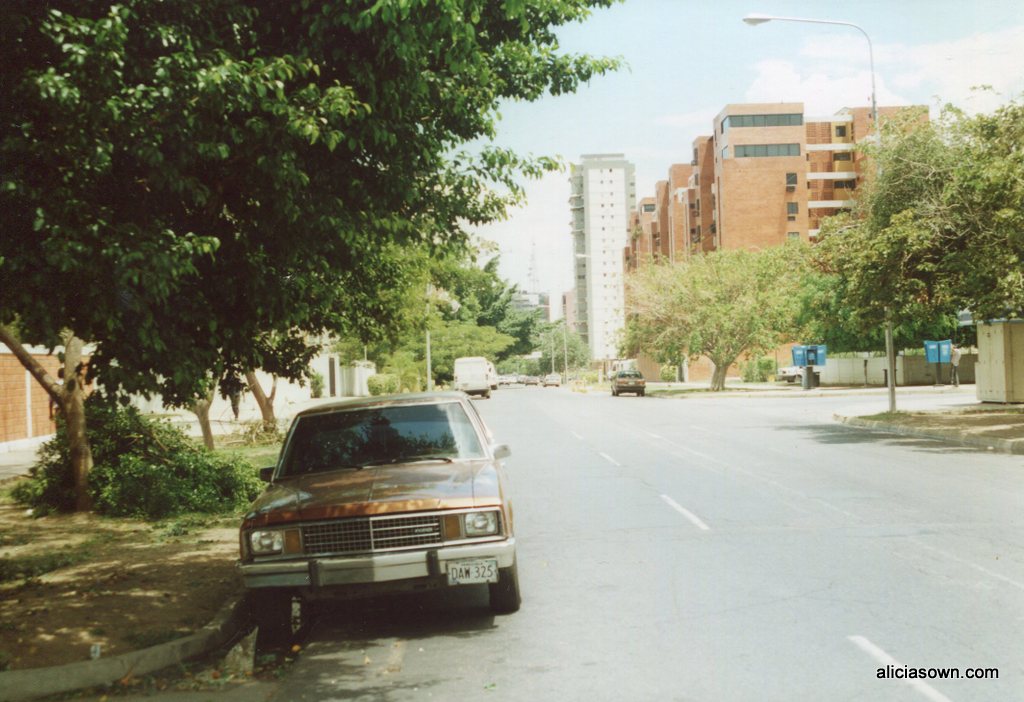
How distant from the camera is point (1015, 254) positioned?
1789 cm

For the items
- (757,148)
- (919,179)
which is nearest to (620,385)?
(919,179)

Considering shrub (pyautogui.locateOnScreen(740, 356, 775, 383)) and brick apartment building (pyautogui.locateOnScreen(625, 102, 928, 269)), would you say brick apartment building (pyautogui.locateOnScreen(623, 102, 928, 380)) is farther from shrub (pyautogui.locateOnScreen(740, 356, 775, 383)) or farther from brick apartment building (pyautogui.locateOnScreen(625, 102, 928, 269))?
shrub (pyautogui.locateOnScreen(740, 356, 775, 383))

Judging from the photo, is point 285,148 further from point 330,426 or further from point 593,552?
point 593,552

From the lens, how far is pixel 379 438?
23.6 ft

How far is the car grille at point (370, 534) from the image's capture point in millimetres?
5879

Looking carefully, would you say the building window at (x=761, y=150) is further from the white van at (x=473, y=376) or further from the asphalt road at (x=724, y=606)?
the asphalt road at (x=724, y=606)

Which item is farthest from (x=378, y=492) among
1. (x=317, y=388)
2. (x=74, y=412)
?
(x=317, y=388)

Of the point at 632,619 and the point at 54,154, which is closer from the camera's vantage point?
the point at 54,154

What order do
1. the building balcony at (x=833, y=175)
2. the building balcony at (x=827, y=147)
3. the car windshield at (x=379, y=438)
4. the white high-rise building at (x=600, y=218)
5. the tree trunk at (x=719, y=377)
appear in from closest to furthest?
the car windshield at (x=379, y=438)
the tree trunk at (x=719, y=377)
the building balcony at (x=833, y=175)
the building balcony at (x=827, y=147)
the white high-rise building at (x=600, y=218)

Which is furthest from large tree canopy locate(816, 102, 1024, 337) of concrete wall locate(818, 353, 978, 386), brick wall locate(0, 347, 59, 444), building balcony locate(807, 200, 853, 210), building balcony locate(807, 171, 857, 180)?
building balcony locate(807, 171, 857, 180)

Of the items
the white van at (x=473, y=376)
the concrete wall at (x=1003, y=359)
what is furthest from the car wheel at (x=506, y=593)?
the white van at (x=473, y=376)

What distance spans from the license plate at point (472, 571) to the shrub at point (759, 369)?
6536cm

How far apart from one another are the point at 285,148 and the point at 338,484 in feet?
7.64

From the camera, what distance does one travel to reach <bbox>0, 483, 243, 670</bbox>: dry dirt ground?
612cm
